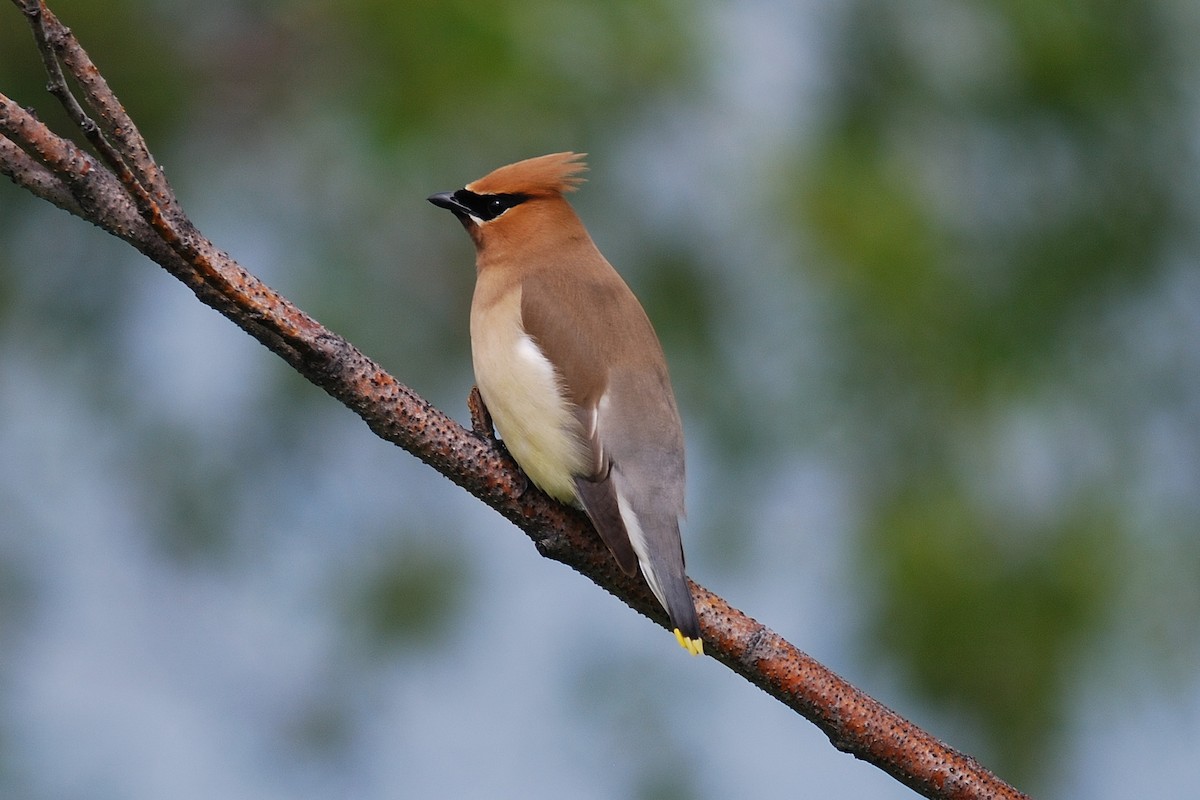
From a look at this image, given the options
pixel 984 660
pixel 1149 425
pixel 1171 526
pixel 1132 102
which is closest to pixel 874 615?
pixel 984 660

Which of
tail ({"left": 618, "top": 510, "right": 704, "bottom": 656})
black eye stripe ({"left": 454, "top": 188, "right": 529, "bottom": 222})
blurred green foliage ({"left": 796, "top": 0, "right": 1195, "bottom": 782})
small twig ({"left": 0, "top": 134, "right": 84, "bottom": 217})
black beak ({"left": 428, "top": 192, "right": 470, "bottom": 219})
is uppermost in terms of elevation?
blurred green foliage ({"left": 796, "top": 0, "right": 1195, "bottom": 782})

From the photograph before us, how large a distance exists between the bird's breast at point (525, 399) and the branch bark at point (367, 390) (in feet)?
0.33

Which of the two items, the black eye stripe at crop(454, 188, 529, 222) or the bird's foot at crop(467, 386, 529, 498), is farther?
the black eye stripe at crop(454, 188, 529, 222)

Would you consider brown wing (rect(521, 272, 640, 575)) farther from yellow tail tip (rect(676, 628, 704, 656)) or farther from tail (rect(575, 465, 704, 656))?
yellow tail tip (rect(676, 628, 704, 656))

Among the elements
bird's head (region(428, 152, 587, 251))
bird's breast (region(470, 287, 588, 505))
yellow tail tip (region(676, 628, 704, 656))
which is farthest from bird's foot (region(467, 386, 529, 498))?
bird's head (region(428, 152, 587, 251))

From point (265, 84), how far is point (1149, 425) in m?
4.41

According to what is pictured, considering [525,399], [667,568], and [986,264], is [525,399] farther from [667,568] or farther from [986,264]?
[986,264]

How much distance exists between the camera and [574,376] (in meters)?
3.72

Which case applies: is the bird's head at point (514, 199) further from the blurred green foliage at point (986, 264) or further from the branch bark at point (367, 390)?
the blurred green foliage at point (986, 264)

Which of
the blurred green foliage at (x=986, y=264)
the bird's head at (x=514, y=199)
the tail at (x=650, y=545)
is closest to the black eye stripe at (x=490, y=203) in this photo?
the bird's head at (x=514, y=199)

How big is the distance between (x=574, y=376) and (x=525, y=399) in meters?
0.17

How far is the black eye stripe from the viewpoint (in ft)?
14.3

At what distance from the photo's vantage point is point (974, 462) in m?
6.50

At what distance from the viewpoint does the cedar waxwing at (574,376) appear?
10.9ft
